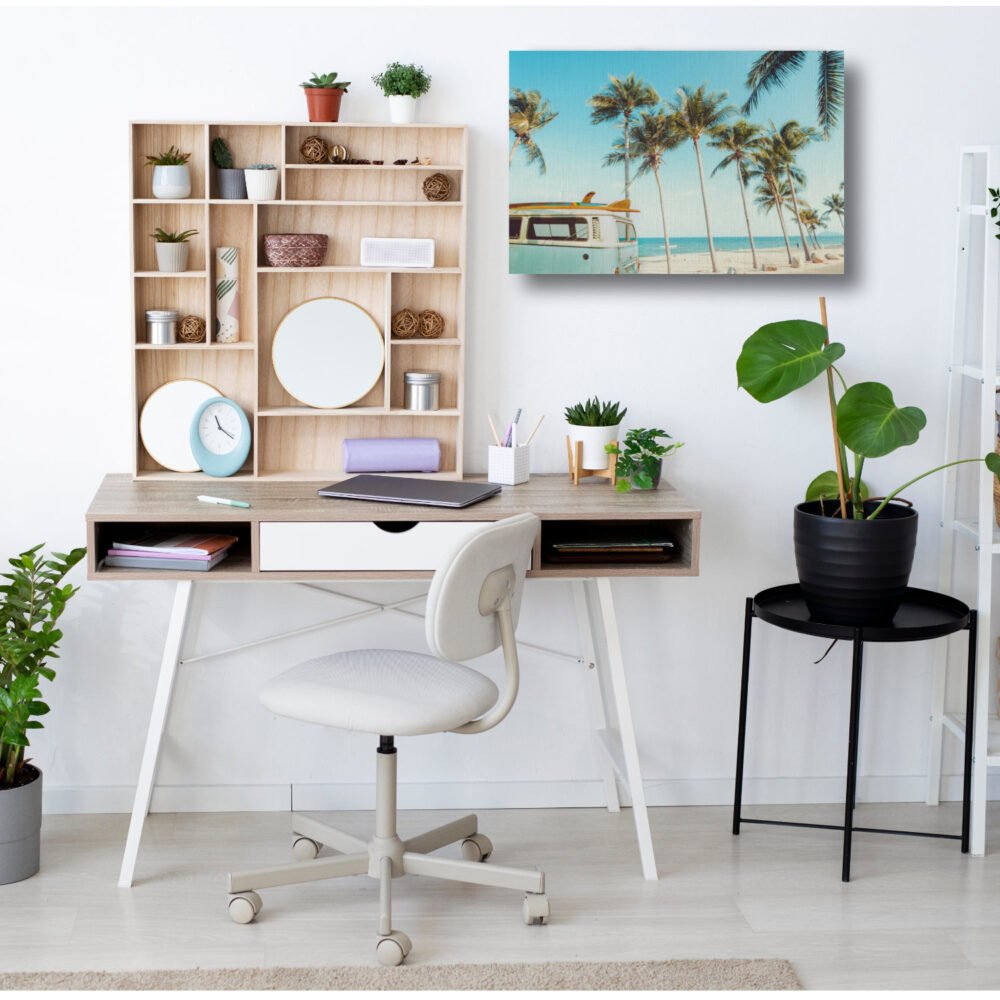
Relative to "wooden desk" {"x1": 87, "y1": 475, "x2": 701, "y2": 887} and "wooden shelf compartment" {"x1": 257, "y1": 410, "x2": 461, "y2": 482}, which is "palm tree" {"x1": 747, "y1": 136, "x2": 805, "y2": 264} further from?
"wooden shelf compartment" {"x1": 257, "y1": 410, "x2": 461, "y2": 482}

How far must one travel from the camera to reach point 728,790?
339cm

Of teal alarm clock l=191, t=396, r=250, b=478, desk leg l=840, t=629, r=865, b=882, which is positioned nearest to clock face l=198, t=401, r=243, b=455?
teal alarm clock l=191, t=396, r=250, b=478

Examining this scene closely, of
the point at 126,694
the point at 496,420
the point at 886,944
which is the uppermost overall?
the point at 496,420

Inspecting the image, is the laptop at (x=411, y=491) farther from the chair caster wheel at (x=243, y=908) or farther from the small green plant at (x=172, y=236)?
the chair caster wheel at (x=243, y=908)

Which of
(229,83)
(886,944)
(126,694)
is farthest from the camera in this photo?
(126,694)

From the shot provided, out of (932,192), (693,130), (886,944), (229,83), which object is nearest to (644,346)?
(693,130)

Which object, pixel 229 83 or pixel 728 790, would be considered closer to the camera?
pixel 229 83

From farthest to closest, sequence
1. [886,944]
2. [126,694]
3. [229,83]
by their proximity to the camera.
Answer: [126,694], [229,83], [886,944]

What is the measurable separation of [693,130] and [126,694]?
1.88 metres

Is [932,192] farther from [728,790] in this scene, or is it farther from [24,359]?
[24,359]

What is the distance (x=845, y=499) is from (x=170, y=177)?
1.66m

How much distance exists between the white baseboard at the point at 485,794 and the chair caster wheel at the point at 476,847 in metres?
0.33

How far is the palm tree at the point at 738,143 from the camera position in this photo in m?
3.12

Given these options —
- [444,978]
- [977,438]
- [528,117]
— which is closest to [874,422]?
[977,438]
